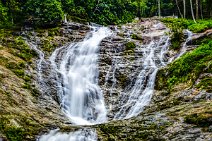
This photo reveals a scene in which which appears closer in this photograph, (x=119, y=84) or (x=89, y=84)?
(x=119, y=84)

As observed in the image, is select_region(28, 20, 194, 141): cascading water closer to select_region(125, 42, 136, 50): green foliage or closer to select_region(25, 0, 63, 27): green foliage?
select_region(125, 42, 136, 50): green foliage

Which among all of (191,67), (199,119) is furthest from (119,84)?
(199,119)

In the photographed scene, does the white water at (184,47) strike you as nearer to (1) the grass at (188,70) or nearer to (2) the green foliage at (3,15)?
(1) the grass at (188,70)

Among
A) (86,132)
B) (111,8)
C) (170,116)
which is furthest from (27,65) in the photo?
(111,8)

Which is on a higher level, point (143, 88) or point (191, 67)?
point (191, 67)

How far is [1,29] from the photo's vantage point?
2273 cm

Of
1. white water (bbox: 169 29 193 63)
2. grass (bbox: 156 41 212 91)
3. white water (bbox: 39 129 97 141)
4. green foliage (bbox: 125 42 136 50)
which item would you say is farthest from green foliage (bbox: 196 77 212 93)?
green foliage (bbox: 125 42 136 50)

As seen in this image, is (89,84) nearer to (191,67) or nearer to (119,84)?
(119,84)

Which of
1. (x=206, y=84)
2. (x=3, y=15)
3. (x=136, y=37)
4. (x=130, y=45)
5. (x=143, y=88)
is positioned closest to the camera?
(x=206, y=84)

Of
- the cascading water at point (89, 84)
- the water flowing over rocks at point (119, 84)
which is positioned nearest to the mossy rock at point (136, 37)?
the water flowing over rocks at point (119, 84)

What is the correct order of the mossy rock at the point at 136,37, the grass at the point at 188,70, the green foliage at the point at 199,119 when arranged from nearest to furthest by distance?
1. the green foliage at the point at 199,119
2. the grass at the point at 188,70
3. the mossy rock at the point at 136,37

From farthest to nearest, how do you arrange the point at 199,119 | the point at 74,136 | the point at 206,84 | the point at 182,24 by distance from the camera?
the point at 182,24 < the point at 206,84 < the point at 74,136 < the point at 199,119

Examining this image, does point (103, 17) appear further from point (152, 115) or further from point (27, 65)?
point (152, 115)

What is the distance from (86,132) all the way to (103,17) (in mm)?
23782
